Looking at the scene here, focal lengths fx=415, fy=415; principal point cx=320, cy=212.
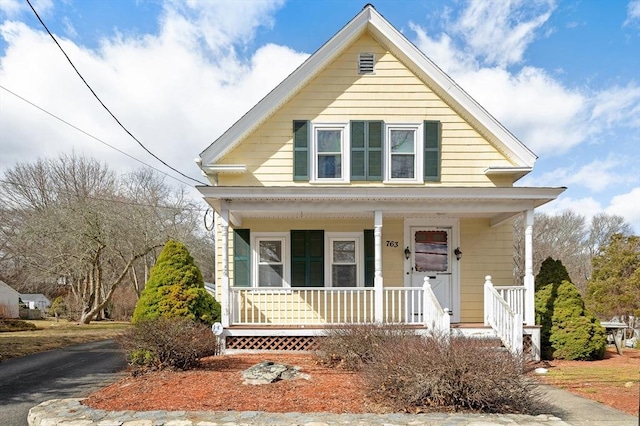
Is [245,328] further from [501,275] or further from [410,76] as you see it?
[410,76]

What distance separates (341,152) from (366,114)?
117cm

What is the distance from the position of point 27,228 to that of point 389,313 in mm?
19386

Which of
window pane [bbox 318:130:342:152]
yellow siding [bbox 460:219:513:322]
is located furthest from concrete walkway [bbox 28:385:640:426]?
window pane [bbox 318:130:342:152]

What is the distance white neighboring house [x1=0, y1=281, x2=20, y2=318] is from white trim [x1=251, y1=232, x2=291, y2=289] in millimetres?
19251

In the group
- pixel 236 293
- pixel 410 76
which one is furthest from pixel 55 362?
pixel 410 76

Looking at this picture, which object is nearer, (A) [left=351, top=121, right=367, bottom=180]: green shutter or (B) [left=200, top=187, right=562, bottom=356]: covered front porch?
(B) [left=200, top=187, right=562, bottom=356]: covered front porch

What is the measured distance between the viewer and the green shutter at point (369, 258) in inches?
413

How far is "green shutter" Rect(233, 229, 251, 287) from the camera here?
1055cm

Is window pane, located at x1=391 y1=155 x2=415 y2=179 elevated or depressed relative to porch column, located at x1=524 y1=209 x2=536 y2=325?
elevated

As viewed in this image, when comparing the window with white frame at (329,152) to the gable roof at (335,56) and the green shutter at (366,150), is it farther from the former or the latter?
the gable roof at (335,56)

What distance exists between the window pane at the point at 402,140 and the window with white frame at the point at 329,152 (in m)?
1.25

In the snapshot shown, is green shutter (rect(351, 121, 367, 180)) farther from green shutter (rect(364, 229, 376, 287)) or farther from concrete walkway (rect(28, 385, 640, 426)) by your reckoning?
concrete walkway (rect(28, 385, 640, 426))

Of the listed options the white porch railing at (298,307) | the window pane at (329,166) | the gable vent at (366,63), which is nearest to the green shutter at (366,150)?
the window pane at (329,166)

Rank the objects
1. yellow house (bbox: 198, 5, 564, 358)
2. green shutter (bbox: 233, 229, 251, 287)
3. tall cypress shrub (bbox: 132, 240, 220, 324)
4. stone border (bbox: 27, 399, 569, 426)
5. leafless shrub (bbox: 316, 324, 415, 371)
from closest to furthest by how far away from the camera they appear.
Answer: stone border (bbox: 27, 399, 569, 426) < leafless shrub (bbox: 316, 324, 415, 371) < tall cypress shrub (bbox: 132, 240, 220, 324) < yellow house (bbox: 198, 5, 564, 358) < green shutter (bbox: 233, 229, 251, 287)
